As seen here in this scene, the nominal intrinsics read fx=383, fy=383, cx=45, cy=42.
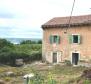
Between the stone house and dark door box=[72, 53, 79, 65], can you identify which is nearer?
the stone house

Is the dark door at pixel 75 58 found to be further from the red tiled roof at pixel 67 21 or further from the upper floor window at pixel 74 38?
the red tiled roof at pixel 67 21

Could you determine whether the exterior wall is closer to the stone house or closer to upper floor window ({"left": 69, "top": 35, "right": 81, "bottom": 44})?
the stone house

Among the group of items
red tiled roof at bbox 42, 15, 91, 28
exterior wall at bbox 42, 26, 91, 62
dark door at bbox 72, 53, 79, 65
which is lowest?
dark door at bbox 72, 53, 79, 65

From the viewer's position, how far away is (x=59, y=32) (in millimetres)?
36906

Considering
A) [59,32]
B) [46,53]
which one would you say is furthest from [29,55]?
[59,32]

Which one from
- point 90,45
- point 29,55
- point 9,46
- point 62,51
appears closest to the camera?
point 90,45

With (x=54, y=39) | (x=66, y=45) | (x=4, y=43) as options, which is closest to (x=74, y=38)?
(x=66, y=45)

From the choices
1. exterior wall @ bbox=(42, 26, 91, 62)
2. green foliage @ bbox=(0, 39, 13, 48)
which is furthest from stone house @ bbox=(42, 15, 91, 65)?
green foliage @ bbox=(0, 39, 13, 48)

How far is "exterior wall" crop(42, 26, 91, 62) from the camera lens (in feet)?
113

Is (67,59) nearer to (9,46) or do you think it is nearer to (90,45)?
(90,45)

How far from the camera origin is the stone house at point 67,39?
34.6 m

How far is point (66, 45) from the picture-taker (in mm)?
36469

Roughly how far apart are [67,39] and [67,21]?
69.2 inches

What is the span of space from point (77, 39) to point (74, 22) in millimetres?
1596
